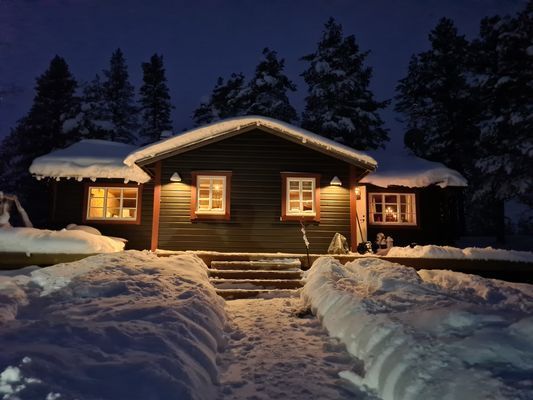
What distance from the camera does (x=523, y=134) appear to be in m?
17.0

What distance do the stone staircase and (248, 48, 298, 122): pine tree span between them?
1810 centimetres

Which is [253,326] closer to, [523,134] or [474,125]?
[523,134]

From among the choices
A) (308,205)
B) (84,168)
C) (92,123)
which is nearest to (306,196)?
(308,205)

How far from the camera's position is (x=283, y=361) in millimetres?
Result: 4320

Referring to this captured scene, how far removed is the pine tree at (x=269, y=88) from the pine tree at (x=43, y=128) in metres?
12.9

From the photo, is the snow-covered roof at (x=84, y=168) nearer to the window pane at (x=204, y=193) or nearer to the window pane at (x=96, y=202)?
the window pane at (x=96, y=202)

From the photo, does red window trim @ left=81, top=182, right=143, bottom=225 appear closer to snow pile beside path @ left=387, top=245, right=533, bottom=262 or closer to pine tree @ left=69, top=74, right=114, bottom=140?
snow pile beside path @ left=387, top=245, right=533, bottom=262

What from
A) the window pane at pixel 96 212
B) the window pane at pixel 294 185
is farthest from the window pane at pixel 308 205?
the window pane at pixel 96 212

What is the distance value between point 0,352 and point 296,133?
9.72 m

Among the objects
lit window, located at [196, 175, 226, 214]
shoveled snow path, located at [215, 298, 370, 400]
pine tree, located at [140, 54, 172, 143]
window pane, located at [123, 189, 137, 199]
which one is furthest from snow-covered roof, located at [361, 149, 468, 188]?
pine tree, located at [140, 54, 172, 143]

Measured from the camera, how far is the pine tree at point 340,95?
2330 cm

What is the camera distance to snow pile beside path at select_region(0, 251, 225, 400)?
2734 mm

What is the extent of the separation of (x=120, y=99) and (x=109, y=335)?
3276cm

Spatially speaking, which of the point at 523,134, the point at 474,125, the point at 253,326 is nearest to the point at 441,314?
the point at 253,326
